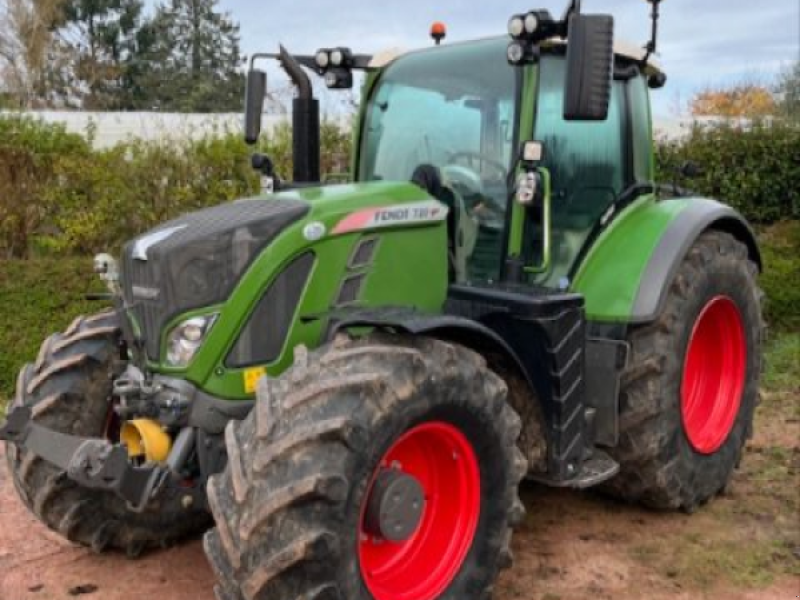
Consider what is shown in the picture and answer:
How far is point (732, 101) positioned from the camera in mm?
19234

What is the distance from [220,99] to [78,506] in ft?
80.5

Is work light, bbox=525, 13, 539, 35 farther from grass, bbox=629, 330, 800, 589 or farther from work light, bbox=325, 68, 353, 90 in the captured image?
grass, bbox=629, 330, 800, 589

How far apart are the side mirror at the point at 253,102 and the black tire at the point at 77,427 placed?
128 cm

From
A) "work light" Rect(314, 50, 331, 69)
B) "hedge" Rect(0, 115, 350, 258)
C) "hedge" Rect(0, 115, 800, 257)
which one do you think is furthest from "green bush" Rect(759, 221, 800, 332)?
"work light" Rect(314, 50, 331, 69)

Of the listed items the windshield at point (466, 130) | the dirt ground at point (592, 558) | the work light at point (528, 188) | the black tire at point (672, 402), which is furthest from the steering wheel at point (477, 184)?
the dirt ground at point (592, 558)

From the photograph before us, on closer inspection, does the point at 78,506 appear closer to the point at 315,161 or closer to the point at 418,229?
the point at 418,229

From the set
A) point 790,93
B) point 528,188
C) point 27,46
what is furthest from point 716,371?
point 27,46

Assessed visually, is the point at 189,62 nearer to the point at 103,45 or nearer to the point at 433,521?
the point at 103,45

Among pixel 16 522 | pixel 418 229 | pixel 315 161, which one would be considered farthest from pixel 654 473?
pixel 16 522

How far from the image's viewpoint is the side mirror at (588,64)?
326cm

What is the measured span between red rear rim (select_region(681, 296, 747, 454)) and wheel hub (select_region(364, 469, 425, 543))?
81.7 inches

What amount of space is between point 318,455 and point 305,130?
252 cm

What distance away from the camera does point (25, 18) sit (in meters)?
23.2

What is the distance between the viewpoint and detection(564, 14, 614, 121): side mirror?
3.26 metres
